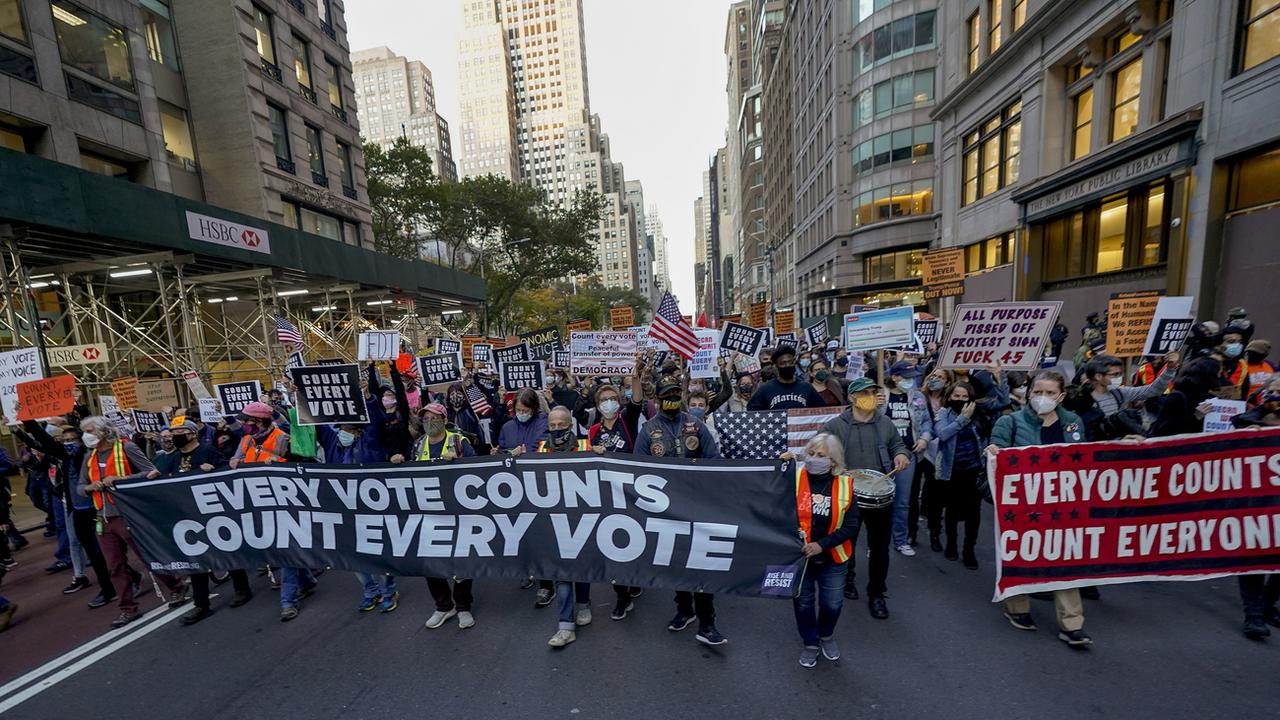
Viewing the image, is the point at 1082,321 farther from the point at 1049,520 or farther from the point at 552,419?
the point at 552,419

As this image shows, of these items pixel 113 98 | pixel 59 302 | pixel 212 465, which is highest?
pixel 113 98

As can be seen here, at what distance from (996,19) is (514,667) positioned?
2720 cm

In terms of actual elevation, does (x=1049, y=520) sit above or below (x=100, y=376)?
below

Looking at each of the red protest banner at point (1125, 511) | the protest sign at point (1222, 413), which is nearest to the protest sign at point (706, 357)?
the red protest banner at point (1125, 511)

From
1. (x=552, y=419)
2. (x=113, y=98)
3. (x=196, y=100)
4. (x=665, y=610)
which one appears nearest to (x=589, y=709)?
(x=665, y=610)

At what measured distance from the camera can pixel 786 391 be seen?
20.7 ft

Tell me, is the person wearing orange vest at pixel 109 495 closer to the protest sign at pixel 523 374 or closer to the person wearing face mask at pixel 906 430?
the protest sign at pixel 523 374

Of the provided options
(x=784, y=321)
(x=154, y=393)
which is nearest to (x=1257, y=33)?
(x=784, y=321)

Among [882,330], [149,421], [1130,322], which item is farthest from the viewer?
[149,421]

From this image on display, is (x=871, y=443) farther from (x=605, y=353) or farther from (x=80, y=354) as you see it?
(x=80, y=354)

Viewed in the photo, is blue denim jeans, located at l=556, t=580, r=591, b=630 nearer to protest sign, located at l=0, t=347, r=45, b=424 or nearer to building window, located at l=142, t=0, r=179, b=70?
protest sign, located at l=0, t=347, r=45, b=424

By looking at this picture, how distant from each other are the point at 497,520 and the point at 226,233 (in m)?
13.9

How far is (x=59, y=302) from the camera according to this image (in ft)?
47.9

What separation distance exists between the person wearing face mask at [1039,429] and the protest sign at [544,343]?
9642mm
